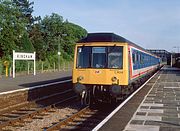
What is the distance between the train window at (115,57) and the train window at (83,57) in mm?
842

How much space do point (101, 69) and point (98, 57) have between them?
0.60 meters

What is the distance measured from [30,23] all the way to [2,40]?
81.8 ft

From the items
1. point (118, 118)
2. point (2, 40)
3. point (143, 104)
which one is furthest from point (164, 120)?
point (2, 40)

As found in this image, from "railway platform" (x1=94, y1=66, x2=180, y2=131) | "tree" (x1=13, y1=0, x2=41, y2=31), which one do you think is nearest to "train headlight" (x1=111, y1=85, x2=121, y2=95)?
"railway platform" (x1=94, y1=66, x2=180, y2=131)

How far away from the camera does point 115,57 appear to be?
1463cm

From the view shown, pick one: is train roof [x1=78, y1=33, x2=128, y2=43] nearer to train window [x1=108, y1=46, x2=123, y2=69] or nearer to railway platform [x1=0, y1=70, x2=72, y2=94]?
train window [x1=108, y1=46, x2=123, y2=69]

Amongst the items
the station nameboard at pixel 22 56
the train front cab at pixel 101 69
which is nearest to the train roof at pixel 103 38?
the train front cab at pixel 101 69

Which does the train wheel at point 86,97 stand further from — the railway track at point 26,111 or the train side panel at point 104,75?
Answer: the railway track at point 26,111

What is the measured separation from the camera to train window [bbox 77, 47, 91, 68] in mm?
14707

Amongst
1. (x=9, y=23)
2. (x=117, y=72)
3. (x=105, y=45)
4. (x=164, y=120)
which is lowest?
(x=164, y=120)

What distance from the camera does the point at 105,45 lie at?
14.6 metres

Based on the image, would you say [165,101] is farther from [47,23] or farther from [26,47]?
[47,23]

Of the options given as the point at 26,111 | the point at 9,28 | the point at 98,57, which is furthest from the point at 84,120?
the point at 9,28

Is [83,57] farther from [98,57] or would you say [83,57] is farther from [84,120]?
[84,120]
